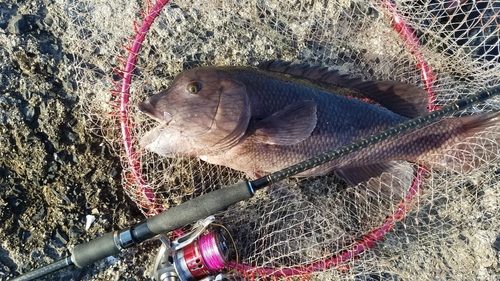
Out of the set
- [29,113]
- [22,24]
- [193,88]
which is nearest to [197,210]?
[193,88]

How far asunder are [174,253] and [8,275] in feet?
3.23

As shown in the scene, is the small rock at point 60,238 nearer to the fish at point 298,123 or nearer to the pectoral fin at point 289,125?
the fish at point 298,123

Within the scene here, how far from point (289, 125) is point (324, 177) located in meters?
→ 0.66

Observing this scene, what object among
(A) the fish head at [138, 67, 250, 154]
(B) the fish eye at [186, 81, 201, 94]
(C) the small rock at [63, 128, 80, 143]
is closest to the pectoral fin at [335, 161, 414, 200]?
(A) the fish head at [138, 67, 250, 154]

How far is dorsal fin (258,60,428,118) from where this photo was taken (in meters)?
2.83

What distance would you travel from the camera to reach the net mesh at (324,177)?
2699mm

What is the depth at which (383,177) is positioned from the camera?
2.83 metres

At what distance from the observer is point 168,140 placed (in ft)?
8.07

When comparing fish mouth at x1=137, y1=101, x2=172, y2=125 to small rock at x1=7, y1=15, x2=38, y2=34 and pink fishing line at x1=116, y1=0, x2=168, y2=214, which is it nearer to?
pink fishing line at x1=116, y1=0, x2=168, y2=214

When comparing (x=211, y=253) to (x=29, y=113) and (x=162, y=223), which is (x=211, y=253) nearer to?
(x=162, y=223)

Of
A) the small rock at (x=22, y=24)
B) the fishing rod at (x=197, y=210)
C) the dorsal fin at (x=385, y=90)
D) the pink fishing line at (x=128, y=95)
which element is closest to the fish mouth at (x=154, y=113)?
the pink fishing line at (x=128, y=95)

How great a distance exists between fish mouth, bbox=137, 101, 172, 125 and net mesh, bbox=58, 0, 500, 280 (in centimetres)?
19

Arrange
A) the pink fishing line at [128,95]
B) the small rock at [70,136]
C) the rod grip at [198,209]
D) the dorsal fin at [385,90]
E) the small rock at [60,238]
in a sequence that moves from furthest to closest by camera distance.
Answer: the dorsal fin at [385,90], the small rock at [70,136], the small rock at [60,238], the pink fishing line at [128,95], the rod grip at [198,209]

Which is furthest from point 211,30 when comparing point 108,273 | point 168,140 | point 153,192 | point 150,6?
point 108,273
